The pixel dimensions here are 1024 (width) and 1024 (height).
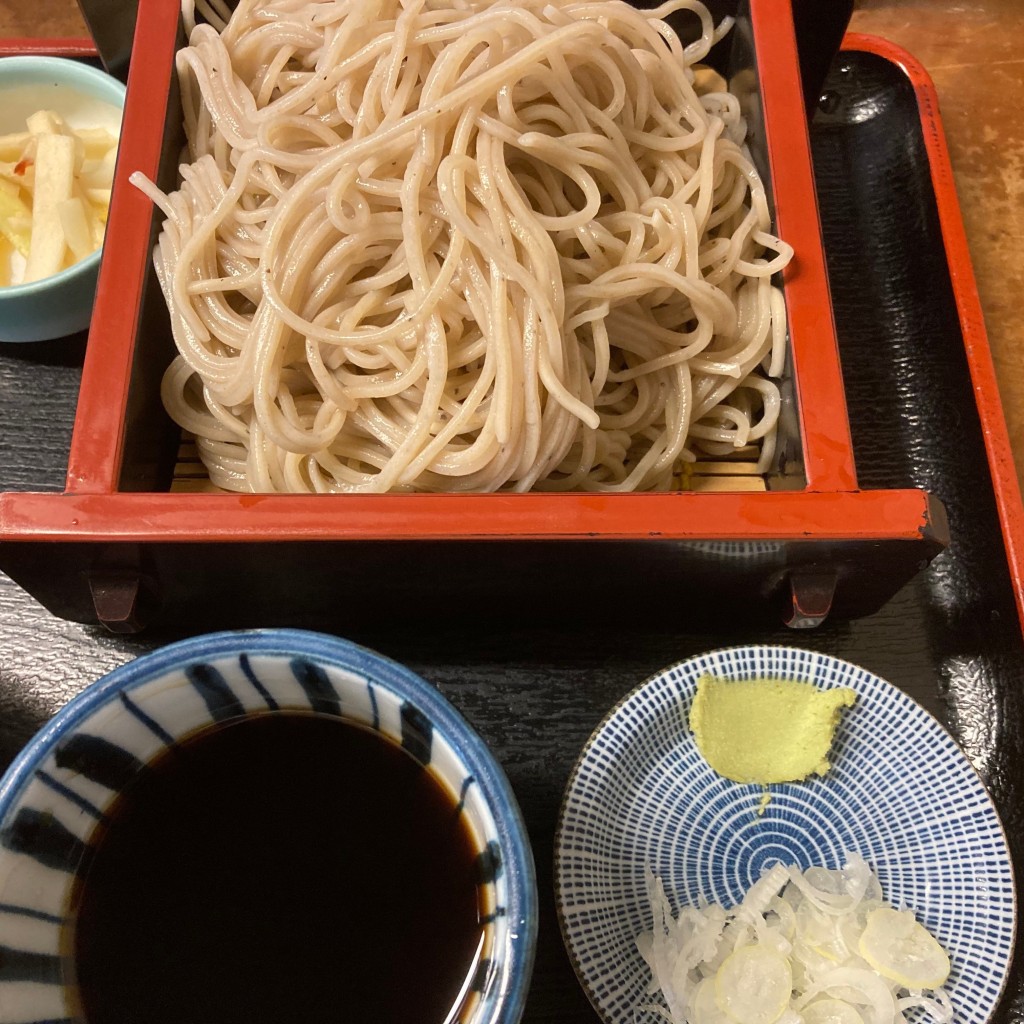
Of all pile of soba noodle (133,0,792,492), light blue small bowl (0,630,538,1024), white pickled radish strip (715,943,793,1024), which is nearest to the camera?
light blue small bowl (0,630,538,1024)

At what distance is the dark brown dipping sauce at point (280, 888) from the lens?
0.90 meters

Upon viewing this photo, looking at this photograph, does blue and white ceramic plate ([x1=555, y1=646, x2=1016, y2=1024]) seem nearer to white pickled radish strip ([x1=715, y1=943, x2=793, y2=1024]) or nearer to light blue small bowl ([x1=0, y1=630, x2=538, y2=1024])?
white pickled radish strip ([x1=715, y1=943, x2=793, y2=1024])

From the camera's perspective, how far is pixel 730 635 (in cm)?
136

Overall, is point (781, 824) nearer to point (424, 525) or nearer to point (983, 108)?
point (424, 525)

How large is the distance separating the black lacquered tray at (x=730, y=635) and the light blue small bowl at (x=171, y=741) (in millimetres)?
333

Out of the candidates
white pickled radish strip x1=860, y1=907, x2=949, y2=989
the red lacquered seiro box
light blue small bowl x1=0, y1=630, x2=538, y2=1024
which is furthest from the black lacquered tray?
light blue small bowl x1=0, y1=630, x2=538, y2=1024

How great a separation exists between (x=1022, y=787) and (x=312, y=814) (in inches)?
41.4

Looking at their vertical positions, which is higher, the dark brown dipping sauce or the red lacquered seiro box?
the red lacquered seiro box

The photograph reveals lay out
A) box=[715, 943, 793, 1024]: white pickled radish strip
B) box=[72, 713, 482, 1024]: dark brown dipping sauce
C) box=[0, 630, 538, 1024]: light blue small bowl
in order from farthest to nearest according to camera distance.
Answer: box=[715, 943, 793, 1024]: white pickled radish strip < box=[72, 713, 482, 1024]: dark brown dipping sauce < box=[0, 630, 538, 1024]: light blue small bowl

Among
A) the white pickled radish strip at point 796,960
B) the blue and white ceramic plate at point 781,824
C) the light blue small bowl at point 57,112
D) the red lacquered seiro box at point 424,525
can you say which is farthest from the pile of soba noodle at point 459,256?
the white pickled radish strip at point 796,960

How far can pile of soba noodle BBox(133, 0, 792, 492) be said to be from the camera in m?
1.23

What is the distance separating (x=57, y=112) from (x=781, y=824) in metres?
1.78

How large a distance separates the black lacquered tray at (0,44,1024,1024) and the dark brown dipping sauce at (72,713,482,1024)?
0.94ft

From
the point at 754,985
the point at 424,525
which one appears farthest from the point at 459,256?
the point at 754,985
